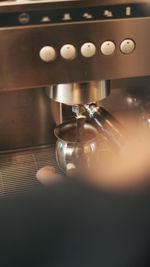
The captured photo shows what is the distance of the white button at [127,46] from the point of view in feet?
1.72

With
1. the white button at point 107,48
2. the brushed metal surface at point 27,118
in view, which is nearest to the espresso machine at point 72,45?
the white button at point 107,48

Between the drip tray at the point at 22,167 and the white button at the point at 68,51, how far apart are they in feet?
1.01

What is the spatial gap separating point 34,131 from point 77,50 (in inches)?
14.9

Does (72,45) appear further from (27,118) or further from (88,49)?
(27,118)

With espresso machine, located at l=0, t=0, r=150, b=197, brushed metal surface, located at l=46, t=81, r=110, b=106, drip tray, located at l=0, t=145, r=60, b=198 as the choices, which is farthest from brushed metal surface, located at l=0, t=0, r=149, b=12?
drip tray, located at l=0, t=145, r=60, b=198

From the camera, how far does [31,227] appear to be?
49 centimetres

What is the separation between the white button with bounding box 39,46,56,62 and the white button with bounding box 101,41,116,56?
68mm

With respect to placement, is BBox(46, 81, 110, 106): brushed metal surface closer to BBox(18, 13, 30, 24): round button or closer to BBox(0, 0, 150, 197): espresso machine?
BBox(0, 0, 150, 197): espresso machine

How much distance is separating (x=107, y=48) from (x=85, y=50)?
0.03 metres

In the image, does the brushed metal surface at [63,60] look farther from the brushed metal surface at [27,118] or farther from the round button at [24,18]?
the brushed metal surface at [27,118]

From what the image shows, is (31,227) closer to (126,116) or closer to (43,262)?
(43,262)

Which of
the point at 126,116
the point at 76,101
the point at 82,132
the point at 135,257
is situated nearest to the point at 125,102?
the point at 126,116

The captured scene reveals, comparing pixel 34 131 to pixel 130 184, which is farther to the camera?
pixel 34 131

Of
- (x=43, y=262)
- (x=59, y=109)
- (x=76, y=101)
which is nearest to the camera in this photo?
(x=43, y=262)
